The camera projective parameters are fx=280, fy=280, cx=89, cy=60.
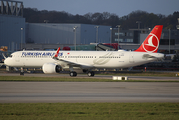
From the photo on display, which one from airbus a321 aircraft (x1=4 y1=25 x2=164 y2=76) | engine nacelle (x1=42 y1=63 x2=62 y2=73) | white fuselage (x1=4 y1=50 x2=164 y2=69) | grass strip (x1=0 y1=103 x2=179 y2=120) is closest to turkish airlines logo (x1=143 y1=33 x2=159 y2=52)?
airbus a321 aircraft (x1=4 y1=25 x2=164 y2=76)

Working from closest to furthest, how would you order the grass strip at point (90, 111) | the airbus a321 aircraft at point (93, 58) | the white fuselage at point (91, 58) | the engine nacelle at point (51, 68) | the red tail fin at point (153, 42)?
the grass strip at point (90, 111), the engine nacelle at point (51, 68), the airbus a321 aircraft at point (93, 58), the white fuselage at point (91, 58), the red tail fin at point (153, 42)

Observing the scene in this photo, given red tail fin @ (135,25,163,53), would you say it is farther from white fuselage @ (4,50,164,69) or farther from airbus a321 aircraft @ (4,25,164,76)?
A: white fuselage @ (4,50,164,69)

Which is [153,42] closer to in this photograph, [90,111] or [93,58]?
[93,58]

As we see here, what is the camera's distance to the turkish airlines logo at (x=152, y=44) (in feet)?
137

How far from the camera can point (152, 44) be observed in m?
41.7

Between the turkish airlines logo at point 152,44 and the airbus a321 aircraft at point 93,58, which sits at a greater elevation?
the turkish airlines logo at point 152,44

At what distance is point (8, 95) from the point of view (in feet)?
69.7

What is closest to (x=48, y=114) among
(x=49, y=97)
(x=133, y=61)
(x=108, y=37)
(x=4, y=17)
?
(x=49, y=97)

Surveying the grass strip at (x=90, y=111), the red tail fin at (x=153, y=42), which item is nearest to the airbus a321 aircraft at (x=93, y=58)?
the red tail fin at (x=153, y=42)

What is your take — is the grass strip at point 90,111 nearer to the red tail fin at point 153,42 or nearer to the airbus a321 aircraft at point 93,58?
the airbus a321 aircraft at point 93,58

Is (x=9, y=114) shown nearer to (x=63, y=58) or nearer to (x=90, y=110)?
(x=90, y=110)

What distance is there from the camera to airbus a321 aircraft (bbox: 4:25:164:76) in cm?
4072

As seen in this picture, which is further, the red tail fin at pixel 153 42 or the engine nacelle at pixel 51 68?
the red tail fin at pixel 153 42

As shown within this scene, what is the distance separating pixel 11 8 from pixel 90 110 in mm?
95803
